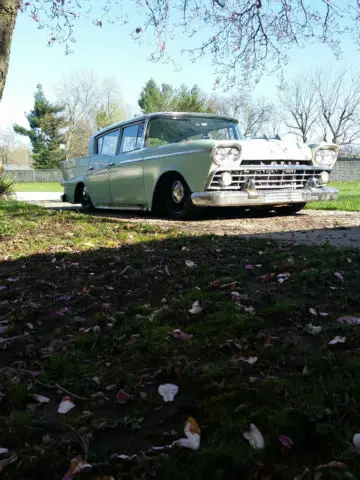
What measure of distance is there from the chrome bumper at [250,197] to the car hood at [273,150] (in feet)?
1.60

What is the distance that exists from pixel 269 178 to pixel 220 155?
0.94 metres

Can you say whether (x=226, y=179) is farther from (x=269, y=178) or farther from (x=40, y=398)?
(x=40, y=398)

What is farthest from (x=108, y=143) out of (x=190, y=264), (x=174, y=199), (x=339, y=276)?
(x=339, y=276)

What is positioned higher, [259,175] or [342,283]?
[259,175]

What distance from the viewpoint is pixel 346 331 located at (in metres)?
2.10

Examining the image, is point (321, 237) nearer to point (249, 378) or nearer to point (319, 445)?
point (249, 378)

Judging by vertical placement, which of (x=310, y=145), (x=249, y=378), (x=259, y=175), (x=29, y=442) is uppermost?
(x=310, y=145)

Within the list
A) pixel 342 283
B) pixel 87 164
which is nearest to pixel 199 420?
pixel 342 283

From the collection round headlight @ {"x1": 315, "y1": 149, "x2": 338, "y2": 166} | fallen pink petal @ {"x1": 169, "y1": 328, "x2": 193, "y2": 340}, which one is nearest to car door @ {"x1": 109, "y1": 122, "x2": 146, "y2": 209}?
round headlight @ {"x1": 315, "y1": 149, "x2": 338, "y2": 166}

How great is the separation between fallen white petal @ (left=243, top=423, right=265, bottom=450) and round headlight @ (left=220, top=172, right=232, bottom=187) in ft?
16.2

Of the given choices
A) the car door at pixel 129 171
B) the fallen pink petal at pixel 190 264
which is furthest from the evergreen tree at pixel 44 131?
the fallen pink petal at pixel 190 264

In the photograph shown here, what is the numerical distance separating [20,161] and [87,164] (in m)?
68.4

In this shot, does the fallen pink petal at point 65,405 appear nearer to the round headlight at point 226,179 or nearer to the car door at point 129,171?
the round headlight at point 226,179

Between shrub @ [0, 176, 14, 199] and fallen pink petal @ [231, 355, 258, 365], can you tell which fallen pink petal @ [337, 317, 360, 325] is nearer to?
fallen pink petal @ [231, 355, 258, 365]
